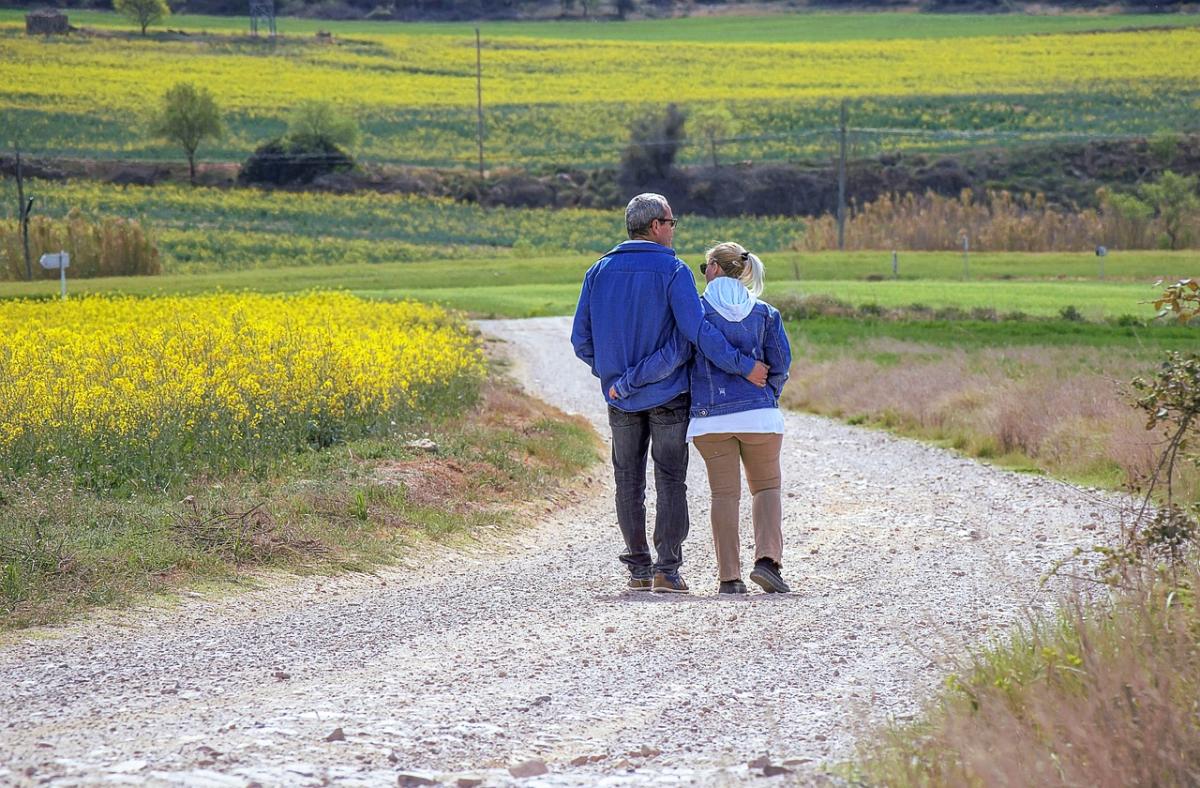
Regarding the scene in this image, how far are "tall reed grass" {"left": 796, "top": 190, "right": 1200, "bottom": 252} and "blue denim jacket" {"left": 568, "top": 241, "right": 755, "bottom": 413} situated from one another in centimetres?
5141

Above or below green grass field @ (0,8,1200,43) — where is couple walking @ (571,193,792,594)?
below

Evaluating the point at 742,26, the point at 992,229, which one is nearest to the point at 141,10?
the point at 742,26

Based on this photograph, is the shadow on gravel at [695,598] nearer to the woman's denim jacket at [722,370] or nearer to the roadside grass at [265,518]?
the woman's denim jacket at [722,370]

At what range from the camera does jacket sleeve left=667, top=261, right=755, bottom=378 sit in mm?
8500

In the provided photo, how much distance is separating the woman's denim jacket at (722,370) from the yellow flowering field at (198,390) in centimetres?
446

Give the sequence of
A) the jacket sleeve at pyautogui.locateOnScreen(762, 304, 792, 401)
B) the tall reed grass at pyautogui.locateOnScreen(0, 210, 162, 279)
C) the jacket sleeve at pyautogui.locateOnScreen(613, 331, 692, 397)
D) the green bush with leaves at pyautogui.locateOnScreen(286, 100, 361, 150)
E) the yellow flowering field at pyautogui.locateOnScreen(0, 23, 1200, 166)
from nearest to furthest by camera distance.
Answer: the jacket sleeve at pyautogui.locateOnScreen(613, 331, 692, 397), the jacket sleeve at pyautogui.locateOnScreen(762, 304, 792, 401), the tall reed grass at pyautogui.locateOnScreen(0, 210, 162, 279), the green bush with leaves at pyautogui.locateOnScreen(286, 100, 361, 150), the yellow flowering field at pyautogui.locateOnScreen(0, 23, 1200, 166)

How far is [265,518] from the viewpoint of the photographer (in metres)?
10.0

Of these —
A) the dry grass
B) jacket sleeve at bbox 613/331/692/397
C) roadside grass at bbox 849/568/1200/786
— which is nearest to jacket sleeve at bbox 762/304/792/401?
jacket sleeve at bbox 613/331/692/397

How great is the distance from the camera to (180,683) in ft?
21.1

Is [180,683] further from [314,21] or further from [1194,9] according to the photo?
[314,21]

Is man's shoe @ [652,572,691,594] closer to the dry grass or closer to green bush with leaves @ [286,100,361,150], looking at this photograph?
the dry grass

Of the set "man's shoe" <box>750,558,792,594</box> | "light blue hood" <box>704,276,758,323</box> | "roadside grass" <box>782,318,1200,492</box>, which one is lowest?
"roadside grass" <box>782,318,1200,492</box>

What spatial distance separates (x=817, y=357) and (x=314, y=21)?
372 feet

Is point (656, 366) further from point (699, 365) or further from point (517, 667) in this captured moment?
point (517, 667)
